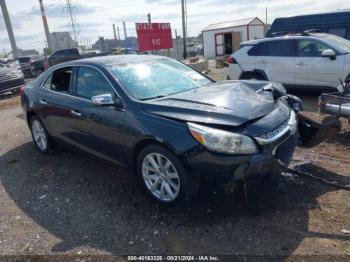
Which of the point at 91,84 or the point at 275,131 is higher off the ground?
the point at 91,84

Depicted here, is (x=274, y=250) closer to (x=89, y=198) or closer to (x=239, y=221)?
(x=239, y=221)

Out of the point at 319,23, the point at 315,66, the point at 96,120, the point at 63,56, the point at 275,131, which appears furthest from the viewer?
the point at 63,56

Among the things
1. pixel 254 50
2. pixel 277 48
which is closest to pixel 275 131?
pixel 277 48

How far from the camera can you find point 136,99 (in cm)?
385

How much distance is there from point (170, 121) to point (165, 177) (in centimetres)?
63

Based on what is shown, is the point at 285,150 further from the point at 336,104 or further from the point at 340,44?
the point at 340,44

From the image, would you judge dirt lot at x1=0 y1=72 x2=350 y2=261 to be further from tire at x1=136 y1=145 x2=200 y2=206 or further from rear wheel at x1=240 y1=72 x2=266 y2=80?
rear wheel at x1=240 y1=72 x2=266 y2=80

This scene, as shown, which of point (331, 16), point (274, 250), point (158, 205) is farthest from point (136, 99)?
point (331, 16)

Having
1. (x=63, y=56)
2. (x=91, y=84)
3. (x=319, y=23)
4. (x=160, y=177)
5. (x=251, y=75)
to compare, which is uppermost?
(x=91, y=84)

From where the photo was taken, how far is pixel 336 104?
17.0 ft

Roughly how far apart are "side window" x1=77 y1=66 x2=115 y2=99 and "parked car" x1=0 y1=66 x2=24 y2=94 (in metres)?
9.92

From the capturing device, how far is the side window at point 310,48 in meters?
8.15

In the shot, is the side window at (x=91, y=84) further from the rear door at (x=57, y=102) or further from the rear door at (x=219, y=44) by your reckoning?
the rear door at (x=219, y=44)

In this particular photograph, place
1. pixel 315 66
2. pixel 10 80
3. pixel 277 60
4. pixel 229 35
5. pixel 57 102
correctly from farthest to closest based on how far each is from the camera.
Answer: pixel 229 35 < pixel 10 80 < pixel 277 60 < pixel 315 66 < pixel 57 102
